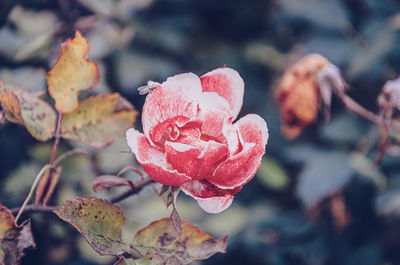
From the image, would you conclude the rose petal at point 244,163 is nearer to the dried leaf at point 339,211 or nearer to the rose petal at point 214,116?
the rose petal at point 214,116

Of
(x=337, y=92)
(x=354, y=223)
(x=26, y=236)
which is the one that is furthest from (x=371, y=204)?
(x=26, y=236)

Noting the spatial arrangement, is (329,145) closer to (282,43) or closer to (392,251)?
(392,251)

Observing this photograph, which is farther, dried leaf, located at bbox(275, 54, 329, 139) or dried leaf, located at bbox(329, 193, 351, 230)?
dried leaf, located at bbox(329, 193, 351, 230)

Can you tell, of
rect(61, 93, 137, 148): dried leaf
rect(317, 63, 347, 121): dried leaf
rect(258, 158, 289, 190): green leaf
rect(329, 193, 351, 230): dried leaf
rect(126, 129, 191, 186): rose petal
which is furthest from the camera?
rect(258, 158, 289, 190): green leaf

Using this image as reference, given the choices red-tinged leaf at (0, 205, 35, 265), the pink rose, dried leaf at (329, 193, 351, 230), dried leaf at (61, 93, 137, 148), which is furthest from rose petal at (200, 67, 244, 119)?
dried leaf at (329, 193, 351, 230)

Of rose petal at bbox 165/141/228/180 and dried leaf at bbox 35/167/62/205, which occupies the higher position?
rose petal at bbox 165/141/228/180

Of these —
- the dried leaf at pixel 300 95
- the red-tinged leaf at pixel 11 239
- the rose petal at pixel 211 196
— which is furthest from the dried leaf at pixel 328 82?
the red-tinged leaf at pixel 11 239

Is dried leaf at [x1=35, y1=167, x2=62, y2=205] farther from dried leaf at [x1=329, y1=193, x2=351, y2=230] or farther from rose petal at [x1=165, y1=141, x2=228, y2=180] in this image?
dried leaf at [x1=329, y1=193, x2=351, y2=230]

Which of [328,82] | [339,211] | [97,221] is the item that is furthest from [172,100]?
[339,211]
